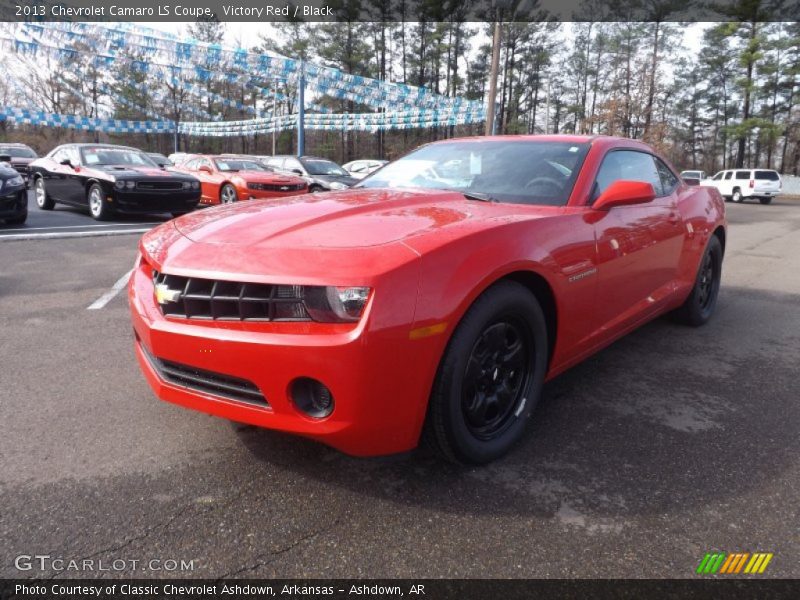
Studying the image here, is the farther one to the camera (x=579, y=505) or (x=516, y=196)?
(x=516, y=196)

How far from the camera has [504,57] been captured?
50.9 metres

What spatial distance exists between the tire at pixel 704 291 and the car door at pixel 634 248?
66cm

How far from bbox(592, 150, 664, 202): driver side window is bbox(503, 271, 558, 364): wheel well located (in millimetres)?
749

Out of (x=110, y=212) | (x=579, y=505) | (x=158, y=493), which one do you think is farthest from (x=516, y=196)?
(x=110, y=212)

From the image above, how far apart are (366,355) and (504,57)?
54.6m

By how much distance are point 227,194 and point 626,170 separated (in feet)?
34.6

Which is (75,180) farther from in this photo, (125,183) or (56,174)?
(125,183)

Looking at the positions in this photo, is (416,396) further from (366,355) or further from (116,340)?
Result: (116,340)

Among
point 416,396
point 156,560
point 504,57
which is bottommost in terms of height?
point 156,560

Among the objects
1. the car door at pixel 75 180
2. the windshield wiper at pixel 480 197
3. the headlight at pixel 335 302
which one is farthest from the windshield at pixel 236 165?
the headlight at pixel 335 302

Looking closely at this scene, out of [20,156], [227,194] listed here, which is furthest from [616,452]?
[20,156]

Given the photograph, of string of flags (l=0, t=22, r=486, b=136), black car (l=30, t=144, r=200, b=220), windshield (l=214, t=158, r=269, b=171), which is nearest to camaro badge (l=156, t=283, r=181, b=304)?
black car (l=30, t=144, r=200, b=220)

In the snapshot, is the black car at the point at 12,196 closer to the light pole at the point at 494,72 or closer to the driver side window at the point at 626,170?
the driver side window at the point at 626,170

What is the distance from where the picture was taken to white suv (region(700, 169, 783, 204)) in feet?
89.5
